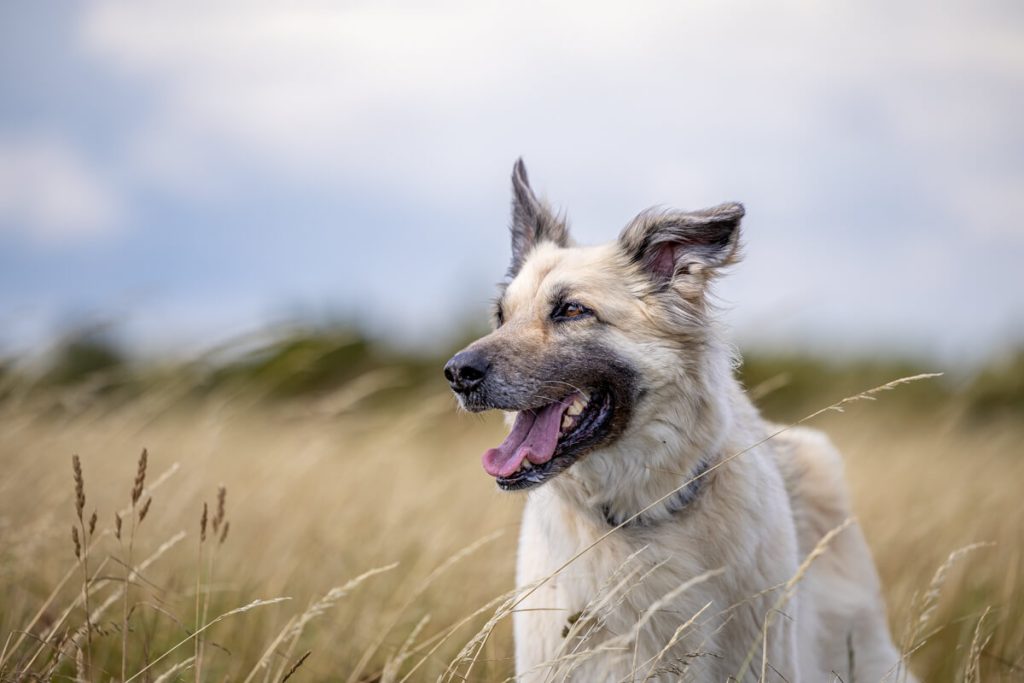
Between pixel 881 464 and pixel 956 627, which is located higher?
pixel 956 627

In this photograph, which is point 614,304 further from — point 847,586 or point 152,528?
point 152,528

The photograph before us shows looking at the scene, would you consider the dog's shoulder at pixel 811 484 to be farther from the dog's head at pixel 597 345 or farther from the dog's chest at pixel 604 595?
the dog's chest at pixel 604 595

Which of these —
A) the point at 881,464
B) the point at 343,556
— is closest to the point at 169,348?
the point at 343,556

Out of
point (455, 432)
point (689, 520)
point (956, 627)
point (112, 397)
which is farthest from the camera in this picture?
point (455, 432)

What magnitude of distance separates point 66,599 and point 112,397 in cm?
211

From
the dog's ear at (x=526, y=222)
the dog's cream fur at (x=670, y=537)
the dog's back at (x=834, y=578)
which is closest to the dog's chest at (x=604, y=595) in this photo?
the dog's cream fur at (x=670, y=537)

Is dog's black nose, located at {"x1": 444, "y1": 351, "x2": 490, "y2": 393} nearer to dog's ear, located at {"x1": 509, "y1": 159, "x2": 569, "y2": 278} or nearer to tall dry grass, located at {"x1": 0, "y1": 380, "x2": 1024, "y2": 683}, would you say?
tall dry grass, located at {"x1": 0, "y1": 380, "x2": 1024, "y2": 683}

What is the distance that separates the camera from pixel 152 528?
476cm

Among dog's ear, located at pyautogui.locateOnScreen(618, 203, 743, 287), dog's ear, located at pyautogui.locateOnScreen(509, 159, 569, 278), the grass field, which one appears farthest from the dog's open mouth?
dog's ear, located at pyautogui.locateOnScreen(509, 159, 569, 278)

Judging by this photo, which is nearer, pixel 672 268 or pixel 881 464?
pixel 672 268

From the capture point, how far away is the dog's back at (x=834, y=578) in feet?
11.8

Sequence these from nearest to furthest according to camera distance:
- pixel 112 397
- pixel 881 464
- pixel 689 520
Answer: pixel 689 520
pixel 112 397
pixel 881 464

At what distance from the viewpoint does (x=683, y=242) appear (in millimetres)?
3242

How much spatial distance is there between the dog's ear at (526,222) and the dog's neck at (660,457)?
3.56ft
